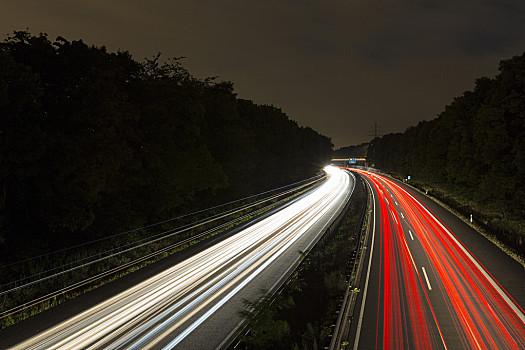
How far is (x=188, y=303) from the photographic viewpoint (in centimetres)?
1777

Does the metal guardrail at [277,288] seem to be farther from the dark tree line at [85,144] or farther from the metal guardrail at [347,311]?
the dark tree line at [85,144]

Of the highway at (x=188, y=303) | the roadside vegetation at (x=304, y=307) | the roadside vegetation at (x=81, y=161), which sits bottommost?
the roadside vegetation at (x=304, y=307)

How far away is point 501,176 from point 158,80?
34620 millimetres

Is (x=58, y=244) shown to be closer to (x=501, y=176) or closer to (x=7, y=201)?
(x=7, y=201)

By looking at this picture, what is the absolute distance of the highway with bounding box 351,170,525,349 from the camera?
14250 mm

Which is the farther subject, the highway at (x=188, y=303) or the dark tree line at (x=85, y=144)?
the dark tree line at (x=85, y=144)

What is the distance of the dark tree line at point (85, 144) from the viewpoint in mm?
21562

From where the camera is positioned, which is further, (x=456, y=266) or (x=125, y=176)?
(x=125, y=176)

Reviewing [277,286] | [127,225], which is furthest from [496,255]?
[127,225]

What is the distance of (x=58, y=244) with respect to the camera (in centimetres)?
2662

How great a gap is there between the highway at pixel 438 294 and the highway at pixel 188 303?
505 centimetres

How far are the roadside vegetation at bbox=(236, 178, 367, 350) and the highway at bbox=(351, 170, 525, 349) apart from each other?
51.2 inches

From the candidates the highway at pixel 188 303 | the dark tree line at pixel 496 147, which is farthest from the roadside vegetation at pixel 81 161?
the dark tree line at pixel 496 147

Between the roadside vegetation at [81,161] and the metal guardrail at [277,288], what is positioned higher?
the roadside vegetation at [81,161]
